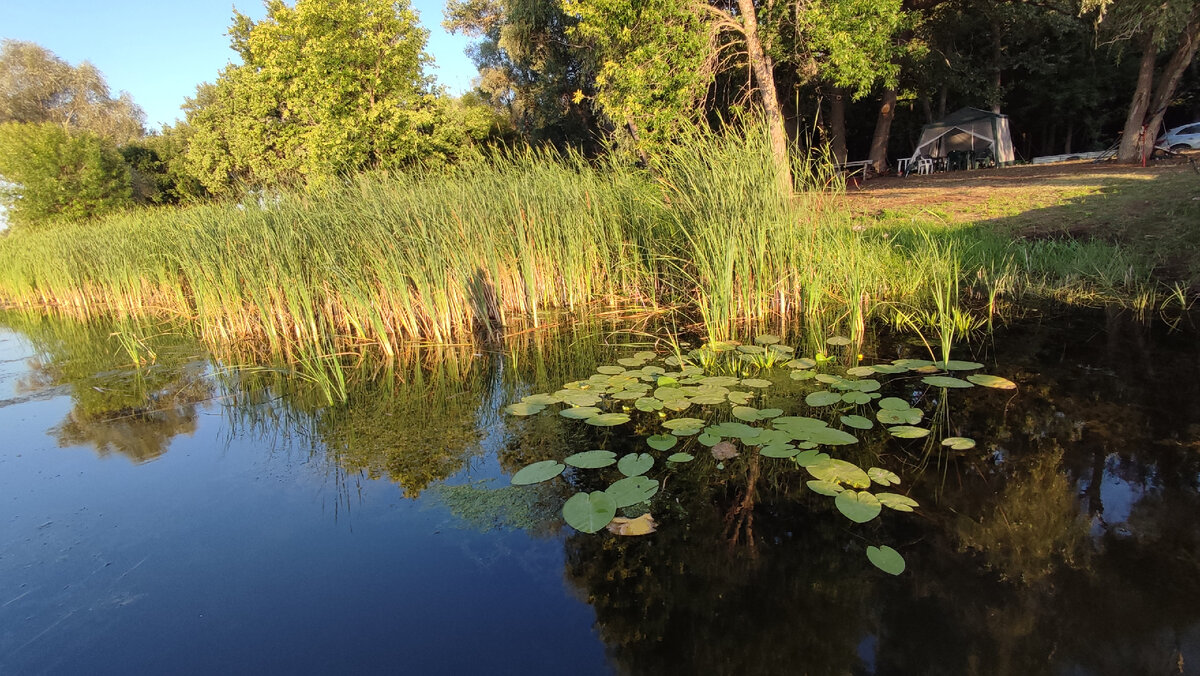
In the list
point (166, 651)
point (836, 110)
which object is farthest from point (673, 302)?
point (836, 110)

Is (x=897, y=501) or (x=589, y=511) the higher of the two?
(x=589, y=511)

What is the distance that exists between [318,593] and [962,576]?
7.43ft

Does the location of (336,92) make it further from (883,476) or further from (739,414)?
(883,476)

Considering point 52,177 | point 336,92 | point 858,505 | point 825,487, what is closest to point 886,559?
point 858,505

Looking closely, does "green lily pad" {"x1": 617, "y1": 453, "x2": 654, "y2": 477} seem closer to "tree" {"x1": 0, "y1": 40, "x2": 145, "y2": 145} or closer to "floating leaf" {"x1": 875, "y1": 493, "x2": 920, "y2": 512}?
"floating leaf" {"x1": 875, "y1": 493, "x2": 920, "y2": 512}

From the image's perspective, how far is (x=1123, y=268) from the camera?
525cm

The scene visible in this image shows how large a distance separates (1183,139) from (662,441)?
21817 millimetres

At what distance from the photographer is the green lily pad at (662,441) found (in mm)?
2900

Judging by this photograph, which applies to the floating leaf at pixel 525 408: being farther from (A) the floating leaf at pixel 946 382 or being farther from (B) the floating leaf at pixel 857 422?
(A) the floating leaf at pixel 946 382

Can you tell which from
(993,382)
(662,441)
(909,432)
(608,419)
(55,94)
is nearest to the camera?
(909,432)

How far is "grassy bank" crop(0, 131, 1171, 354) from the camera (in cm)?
457

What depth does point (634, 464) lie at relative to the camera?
2717 millimetres

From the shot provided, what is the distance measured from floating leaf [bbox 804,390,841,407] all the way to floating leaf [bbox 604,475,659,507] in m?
1.13

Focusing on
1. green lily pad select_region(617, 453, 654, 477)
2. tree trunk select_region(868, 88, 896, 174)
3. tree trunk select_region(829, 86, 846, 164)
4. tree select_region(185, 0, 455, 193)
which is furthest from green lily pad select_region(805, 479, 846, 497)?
tree trunk select_region(868, 88, 896, 174)
